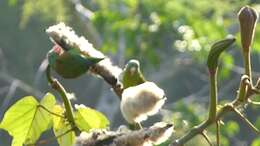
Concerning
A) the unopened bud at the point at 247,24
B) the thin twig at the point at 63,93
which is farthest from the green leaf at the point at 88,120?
the unopened bud at the point at 247,24

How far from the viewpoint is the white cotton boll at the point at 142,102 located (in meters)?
0.39

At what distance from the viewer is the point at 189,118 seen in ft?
5.98

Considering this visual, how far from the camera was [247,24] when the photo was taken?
45cm

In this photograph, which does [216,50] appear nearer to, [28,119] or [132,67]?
[132,67]

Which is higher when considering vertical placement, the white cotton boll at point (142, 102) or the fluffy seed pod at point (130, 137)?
the white cotton boll at point (142, 102)

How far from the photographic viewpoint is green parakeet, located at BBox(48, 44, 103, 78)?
436 millimetres

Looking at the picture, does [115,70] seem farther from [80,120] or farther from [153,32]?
[153,32]

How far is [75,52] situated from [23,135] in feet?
0.32

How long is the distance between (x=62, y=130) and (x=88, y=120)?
0.08 ft

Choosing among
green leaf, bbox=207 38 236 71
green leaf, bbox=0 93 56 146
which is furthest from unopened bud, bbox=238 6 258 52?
green leaf, bbox=0 93 56 146

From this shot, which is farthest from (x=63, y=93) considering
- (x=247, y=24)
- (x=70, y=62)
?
(x=247, y=24)

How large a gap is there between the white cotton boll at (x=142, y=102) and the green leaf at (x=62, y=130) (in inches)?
3.5

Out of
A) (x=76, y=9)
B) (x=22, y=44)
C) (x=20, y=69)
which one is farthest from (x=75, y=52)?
(x=22, y=44)

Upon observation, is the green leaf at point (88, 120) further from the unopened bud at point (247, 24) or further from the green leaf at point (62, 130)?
the unopened bud at point (247, 24)
